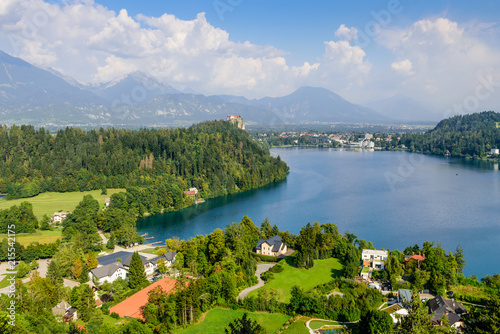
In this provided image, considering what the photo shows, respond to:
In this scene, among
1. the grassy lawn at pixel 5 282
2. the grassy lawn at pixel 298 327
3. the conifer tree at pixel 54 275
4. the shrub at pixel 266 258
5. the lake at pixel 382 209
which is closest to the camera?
the grassy lawn at pixel 298 327

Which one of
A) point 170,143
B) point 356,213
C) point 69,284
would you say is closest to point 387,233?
point 356,213

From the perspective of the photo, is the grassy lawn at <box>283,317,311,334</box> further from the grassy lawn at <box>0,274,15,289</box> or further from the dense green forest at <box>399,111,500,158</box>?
the dense green forest at <box>399,111,500,158</box>

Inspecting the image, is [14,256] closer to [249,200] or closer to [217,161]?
[249,200]

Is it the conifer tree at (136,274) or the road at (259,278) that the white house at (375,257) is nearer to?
the road at (259,278)

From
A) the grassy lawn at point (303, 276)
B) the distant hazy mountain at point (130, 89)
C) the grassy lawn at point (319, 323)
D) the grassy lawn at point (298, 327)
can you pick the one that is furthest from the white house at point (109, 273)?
the distant hazy mountain at point (130, 89)

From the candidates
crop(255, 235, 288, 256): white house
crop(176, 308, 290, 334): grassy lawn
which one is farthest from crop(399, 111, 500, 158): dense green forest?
crop(176, 308, 290, 334): grassy lawn
